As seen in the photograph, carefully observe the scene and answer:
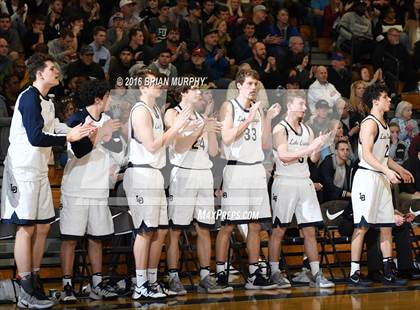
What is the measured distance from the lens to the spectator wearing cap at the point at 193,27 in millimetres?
13070

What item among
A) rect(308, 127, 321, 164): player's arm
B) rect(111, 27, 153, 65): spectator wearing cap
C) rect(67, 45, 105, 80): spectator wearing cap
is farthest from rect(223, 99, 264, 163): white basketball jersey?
rect(111, 27, 153, 65): spectator wearing cap

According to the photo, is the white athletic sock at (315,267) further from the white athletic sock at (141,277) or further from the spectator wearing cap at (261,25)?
the spectator wearing cap at (261,25)

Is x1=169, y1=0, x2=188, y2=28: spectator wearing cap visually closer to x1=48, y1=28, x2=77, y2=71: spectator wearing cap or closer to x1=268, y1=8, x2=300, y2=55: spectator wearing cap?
x1=268, y1=8, x2=300, y2=55: spectator wearing cap

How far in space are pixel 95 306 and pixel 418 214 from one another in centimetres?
409

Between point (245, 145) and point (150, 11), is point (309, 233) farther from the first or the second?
point (150, 11)

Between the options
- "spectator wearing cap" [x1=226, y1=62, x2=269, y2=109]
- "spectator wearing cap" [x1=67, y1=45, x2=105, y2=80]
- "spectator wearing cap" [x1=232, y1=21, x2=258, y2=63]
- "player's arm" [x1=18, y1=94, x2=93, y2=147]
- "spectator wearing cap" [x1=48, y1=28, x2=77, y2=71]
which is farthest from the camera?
"spectator wearing cap" [x1=232, y1=21, x2=258, y2=63]

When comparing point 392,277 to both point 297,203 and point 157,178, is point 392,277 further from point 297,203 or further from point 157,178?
point 157,178

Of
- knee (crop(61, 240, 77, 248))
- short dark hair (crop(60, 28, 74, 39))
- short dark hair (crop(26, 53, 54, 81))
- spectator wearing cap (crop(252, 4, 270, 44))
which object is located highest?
spectator wearing cap (crop(252, 4, 270, 44))

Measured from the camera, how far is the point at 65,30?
12.2m

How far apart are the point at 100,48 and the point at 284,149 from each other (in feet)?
10.5

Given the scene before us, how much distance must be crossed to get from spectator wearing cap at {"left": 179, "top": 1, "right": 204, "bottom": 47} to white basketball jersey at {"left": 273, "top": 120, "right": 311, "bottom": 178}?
10.0ft

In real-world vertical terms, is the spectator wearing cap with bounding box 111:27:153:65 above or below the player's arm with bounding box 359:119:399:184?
above

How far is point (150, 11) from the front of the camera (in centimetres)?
1348

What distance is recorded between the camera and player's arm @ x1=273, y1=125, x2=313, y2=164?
32.4 ft
